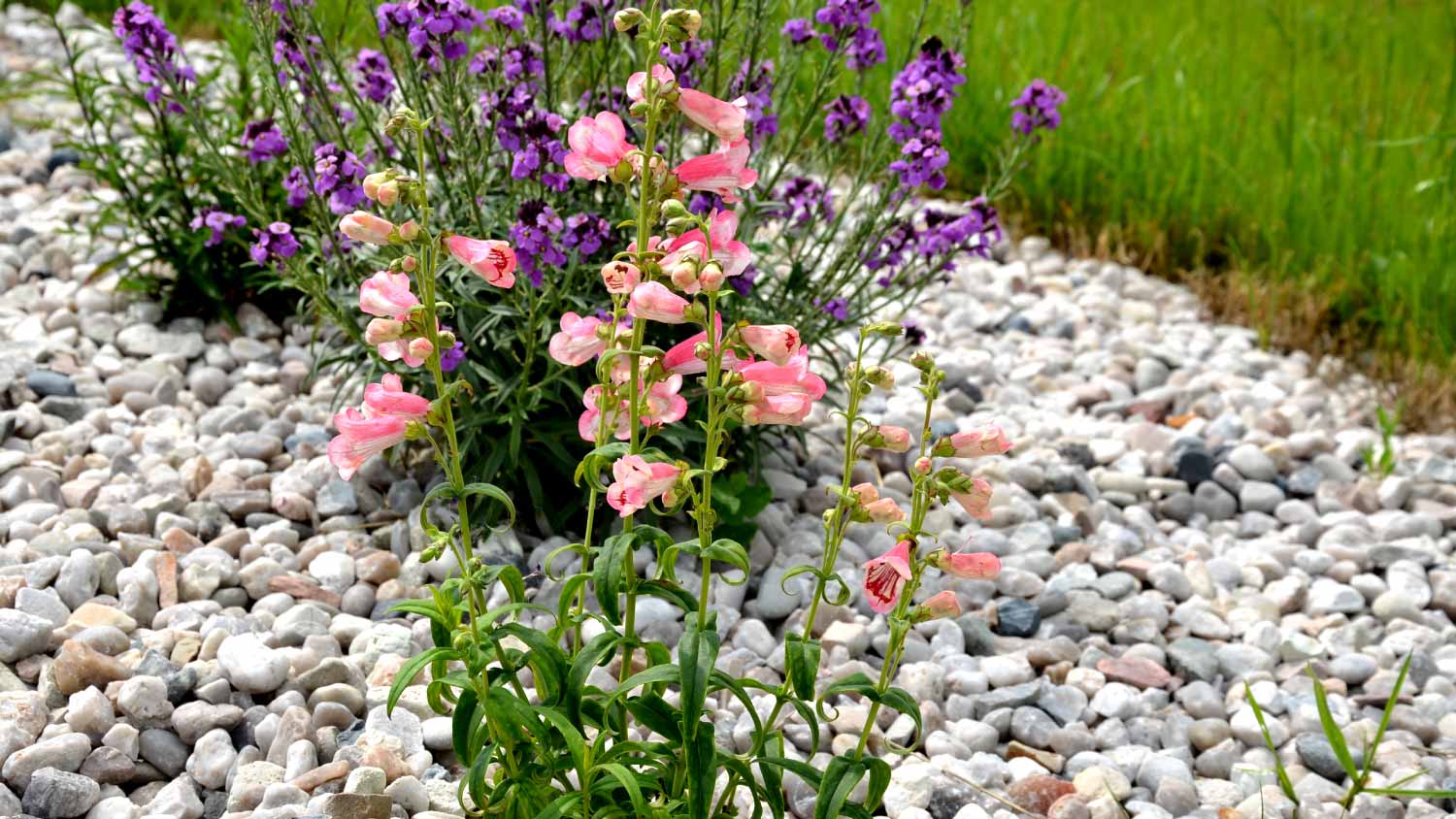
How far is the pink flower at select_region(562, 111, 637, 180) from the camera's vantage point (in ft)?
5.13

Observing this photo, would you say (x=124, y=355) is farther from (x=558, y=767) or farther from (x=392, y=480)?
(x=558, y=767)

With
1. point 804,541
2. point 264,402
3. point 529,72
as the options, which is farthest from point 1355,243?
point 264,402

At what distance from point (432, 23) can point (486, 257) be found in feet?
3.03

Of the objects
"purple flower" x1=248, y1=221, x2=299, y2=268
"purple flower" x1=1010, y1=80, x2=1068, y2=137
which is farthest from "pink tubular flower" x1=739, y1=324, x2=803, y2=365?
"purple flower" x1=1010, y1=80, x2=1068, y2=137

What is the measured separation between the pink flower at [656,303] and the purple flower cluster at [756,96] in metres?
1.29

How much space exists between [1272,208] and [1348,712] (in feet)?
7.64

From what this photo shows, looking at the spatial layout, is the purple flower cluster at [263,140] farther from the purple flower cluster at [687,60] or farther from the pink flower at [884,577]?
the pink flower at [884,577]

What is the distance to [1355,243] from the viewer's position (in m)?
4.28

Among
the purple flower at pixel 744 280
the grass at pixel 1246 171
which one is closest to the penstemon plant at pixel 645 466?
the purple flower at pixel 744 280

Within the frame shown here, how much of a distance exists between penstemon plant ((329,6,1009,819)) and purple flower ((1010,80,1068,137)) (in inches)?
58.0

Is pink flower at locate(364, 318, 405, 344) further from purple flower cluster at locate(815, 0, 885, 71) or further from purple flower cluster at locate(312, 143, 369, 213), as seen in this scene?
purple flower cluster at locate(815, 0, 885, 71)

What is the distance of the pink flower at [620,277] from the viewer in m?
1.52

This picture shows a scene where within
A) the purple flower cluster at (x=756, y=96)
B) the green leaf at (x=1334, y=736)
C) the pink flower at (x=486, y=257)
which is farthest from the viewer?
the purple flower cluster at (x=756, y=96)

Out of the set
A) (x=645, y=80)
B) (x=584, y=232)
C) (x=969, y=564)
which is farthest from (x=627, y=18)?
(x=584, y=232)
